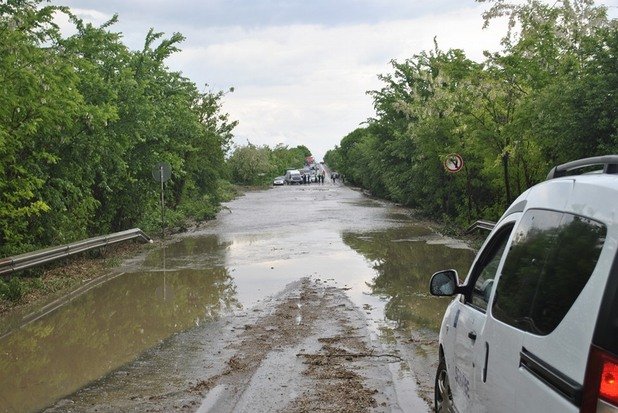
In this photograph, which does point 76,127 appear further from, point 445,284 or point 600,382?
point 600,382

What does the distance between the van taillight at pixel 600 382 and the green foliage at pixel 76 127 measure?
36.3 feet

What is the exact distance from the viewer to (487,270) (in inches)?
178

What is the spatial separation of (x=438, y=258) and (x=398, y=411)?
11.5 m

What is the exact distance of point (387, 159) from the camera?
3997 cm

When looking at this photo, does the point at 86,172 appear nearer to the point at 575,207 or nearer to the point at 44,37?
the point at 44,37

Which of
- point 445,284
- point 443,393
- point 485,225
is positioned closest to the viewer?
point 445,284

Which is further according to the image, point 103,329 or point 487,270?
point 103,329

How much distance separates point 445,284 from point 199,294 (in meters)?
8.77

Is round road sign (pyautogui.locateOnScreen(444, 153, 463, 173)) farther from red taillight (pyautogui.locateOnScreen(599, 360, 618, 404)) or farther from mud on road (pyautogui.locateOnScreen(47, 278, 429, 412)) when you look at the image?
red taillight (pyautogui.locateOnScreen(599, 360, 618, 404))

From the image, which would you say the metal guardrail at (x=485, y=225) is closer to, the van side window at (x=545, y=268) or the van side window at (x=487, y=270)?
the van side window at (x=487, y=270)

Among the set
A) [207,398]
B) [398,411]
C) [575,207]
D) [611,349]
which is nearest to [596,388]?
[611,349]

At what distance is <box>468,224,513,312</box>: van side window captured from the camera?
13.8 feet

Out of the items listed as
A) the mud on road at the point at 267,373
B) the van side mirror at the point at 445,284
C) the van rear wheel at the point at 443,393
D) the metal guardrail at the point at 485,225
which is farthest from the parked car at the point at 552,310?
the metal guardrail at the point at 485,225

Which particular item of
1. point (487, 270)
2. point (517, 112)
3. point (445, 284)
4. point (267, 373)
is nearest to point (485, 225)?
point (517, 112)
